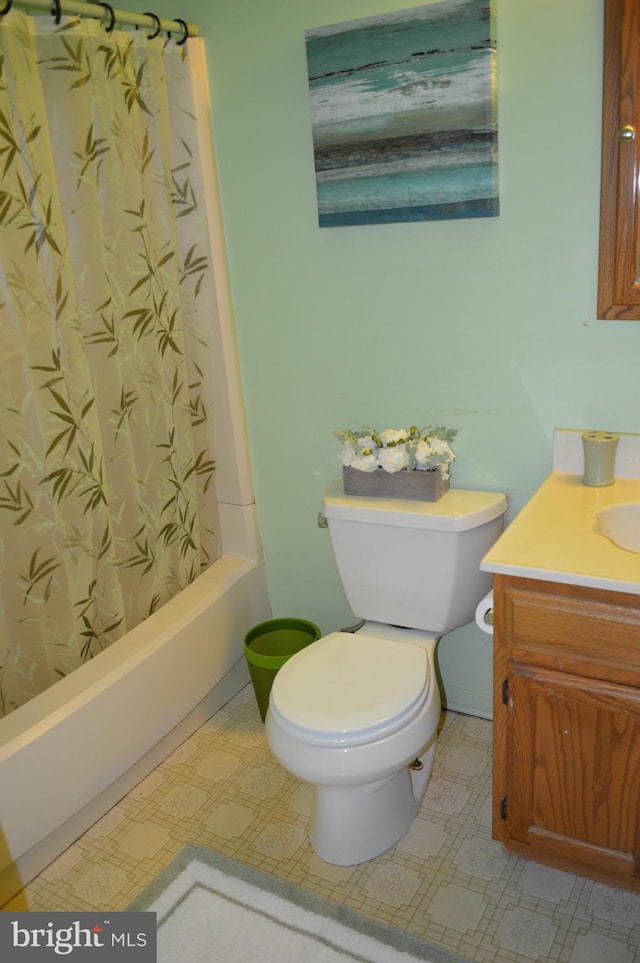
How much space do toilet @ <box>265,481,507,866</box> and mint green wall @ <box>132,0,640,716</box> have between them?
251 mm

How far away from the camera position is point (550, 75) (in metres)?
1.71

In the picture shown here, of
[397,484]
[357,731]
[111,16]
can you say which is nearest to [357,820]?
[357,731]

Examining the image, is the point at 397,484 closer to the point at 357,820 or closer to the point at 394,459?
the point at 394,459

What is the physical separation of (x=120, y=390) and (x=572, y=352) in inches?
44.5

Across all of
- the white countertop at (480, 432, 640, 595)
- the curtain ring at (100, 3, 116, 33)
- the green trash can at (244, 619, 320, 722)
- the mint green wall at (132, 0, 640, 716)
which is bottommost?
the green trash can at (244, 619, 320, 722)

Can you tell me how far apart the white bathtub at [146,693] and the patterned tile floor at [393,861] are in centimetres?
9

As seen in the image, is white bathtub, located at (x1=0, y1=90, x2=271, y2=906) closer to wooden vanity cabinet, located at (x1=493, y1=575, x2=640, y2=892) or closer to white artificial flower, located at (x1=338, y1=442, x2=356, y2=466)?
white artificial flower, located at (x1=338, y1=442, x2=356, y2=466)

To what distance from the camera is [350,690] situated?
1788mm

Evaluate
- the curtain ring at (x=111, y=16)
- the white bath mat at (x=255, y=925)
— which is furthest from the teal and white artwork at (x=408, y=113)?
the white bath mat at (x=255, y=925)

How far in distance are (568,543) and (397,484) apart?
52cm

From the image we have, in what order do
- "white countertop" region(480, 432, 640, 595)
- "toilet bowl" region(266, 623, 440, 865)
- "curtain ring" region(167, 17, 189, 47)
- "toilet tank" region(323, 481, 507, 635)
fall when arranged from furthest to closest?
"curtain ring" region(167, 17, 189, 47) < "toilet tank" region(323, 481, 507, 635) < "toilet bowl" region(266, 623, 440, 865) < "white countertop" region(480, 432, 640, 595)

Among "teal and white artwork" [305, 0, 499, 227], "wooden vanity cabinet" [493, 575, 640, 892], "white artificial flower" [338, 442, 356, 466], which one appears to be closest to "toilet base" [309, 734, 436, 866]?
"wooden vanity cabinet" [493, 575, 640, 892]

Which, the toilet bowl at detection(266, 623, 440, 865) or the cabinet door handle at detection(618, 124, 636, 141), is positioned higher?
the cabinet door handle at detection(618, 124, 636, 141)

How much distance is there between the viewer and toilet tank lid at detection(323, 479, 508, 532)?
190 centimetres
